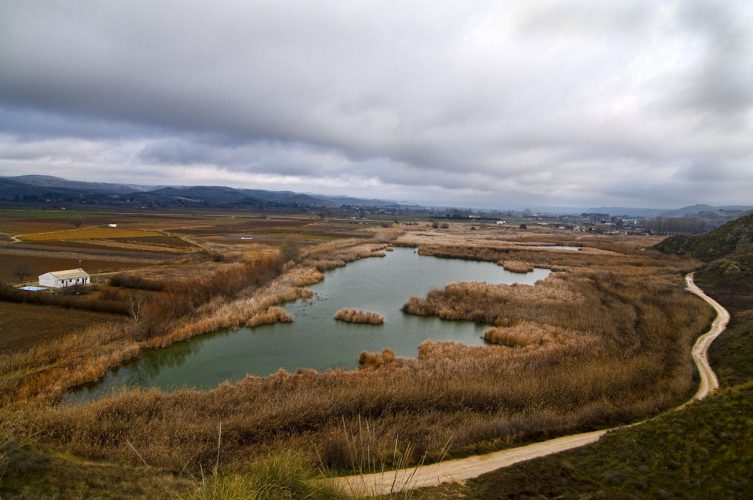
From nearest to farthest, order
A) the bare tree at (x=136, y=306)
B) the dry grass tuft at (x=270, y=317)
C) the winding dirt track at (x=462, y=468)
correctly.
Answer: the winding dirt track at (x=462, y=468)
the bare tree at (x=136, y=306)
the dry grass tuft at (x=270, y=317)

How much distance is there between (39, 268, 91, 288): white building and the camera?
89.6ft

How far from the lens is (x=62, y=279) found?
27.3m

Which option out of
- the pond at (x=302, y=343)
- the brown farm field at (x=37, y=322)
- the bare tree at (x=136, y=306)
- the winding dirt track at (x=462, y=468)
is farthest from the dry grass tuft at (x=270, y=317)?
the winding dirt track at (x=462, y=468)

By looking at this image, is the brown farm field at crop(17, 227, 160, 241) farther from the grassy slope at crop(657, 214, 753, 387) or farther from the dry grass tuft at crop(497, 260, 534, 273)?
the grassy slope at crop(657, 214, 753, 387)

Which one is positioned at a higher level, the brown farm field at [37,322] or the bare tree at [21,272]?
the bare tree at [21,272]

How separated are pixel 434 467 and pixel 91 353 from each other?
54.7ft

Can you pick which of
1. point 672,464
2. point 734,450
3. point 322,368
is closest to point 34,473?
point 322,368

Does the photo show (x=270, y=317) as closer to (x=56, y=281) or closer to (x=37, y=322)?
(x=37, y=322)

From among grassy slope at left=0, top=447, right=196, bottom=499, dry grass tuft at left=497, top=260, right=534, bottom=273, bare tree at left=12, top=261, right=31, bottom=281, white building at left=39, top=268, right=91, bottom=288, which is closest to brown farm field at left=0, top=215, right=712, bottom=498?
grassy slope at left=0, top=447, right=196, bottom=499

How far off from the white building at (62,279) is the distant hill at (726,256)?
154ft

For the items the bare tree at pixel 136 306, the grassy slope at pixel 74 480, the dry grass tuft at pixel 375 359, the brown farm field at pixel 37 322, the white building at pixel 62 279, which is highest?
the grassy slope at pixel 74 480

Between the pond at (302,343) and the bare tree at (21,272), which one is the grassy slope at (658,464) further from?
the bare tree at (21,272)

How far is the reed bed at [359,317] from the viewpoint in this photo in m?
25.7

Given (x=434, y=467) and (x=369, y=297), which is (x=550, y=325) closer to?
(x=369, y=297)
